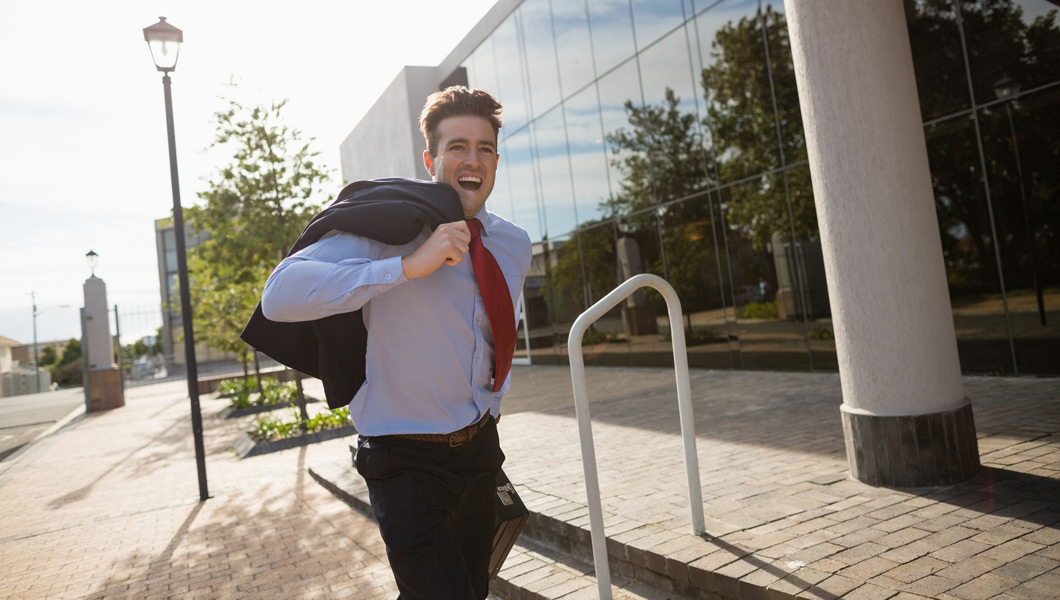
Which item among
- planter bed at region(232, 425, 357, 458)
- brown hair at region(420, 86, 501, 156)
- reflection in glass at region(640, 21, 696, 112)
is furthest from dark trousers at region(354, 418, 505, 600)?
reflection in glass at region(640, 21, 696, 112)

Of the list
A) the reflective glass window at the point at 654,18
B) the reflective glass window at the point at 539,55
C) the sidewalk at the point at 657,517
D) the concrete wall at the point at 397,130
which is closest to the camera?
the sidewalk at the point at 657,517

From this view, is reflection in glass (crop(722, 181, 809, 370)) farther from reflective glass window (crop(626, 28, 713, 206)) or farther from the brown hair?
the brown hair

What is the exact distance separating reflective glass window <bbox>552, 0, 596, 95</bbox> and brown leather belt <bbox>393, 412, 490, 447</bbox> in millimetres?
13659

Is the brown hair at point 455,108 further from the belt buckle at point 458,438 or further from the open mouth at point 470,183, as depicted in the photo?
the belt buckle at point 458,438

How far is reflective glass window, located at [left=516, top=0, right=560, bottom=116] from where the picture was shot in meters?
16.5

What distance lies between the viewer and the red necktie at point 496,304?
2100 millimetres

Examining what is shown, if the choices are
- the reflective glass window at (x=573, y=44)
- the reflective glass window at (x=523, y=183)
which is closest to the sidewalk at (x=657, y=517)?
the reflective glass window at (x=573, y=44)

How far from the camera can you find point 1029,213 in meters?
7.60

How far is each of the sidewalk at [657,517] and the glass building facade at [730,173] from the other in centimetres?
125

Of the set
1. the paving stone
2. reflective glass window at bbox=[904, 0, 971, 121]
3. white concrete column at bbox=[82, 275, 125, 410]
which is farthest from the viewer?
white concrete column at bbox=[82, 275, 125, 410]

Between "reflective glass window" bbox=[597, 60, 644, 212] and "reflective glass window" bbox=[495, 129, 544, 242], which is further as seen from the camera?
"reflective glass window" bbox=[495, 129, 544, 242]

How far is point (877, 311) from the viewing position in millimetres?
3982

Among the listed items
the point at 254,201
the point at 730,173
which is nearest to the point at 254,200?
the point at 254,201

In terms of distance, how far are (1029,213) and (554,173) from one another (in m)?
10.6
